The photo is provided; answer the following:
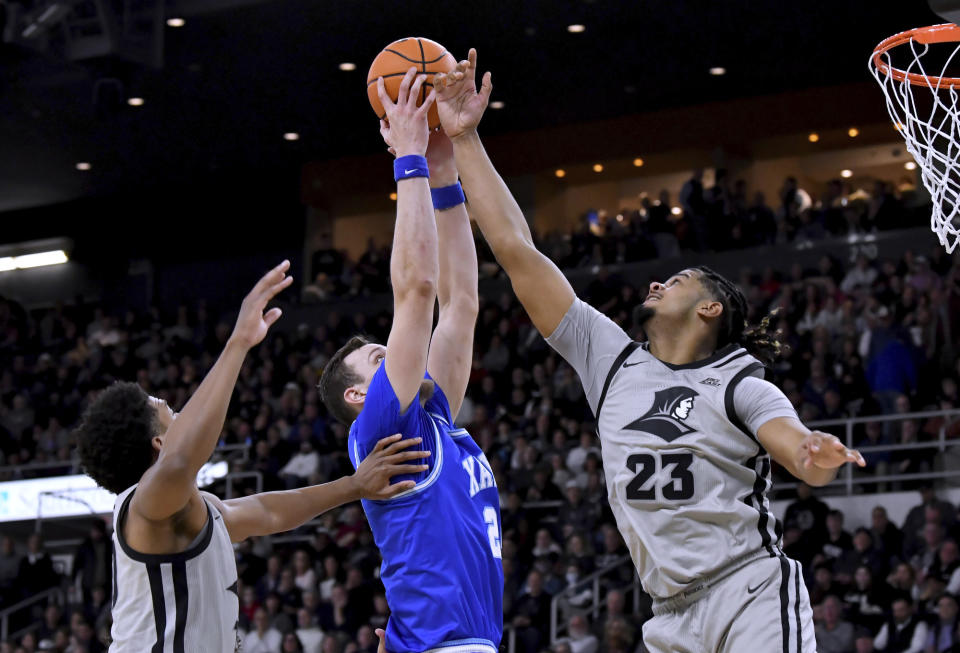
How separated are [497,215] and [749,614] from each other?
157cm

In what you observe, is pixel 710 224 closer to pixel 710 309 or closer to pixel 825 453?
pixel 710 309

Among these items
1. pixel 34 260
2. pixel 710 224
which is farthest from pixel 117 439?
pixel 34 260

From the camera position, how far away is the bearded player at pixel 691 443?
154 inches

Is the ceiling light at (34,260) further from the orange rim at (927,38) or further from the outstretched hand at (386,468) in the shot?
the outstretched hand at (386,468)

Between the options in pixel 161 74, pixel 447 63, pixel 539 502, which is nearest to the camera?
pixel 447 63

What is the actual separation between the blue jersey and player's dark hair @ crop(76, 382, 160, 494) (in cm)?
63

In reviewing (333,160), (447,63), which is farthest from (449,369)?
(333,160)

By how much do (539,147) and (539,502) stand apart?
9.68 metres

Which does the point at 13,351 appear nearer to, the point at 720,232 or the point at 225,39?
the point at 225,39

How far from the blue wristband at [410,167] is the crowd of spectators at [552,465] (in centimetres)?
761

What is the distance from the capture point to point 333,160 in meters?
23.9

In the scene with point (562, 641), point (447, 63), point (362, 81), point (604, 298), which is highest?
point (362, 81)

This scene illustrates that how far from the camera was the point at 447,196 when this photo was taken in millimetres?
4594

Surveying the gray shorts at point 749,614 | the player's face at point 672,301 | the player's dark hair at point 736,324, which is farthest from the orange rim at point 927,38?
the gray shorts at point 749,614
